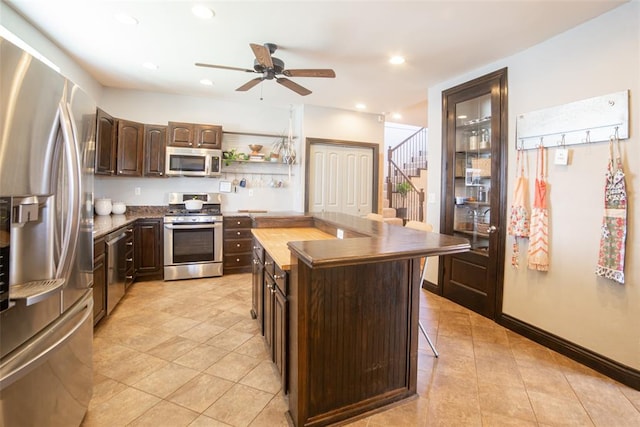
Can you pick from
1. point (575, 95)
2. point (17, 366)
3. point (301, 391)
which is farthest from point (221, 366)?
point (575, 95)

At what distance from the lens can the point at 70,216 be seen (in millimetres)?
1292

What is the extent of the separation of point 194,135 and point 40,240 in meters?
3.63

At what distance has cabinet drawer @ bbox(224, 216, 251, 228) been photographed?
4.47 meters

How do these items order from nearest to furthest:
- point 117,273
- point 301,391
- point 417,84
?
point 301,391
point 117,273
point 417,84

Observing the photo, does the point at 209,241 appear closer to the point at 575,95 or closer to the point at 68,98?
the point at 68,98

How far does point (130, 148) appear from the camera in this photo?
417 cm

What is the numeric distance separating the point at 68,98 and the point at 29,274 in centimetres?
74

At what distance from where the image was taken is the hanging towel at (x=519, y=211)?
2.80 meters

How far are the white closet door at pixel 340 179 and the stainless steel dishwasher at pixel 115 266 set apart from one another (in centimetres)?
276

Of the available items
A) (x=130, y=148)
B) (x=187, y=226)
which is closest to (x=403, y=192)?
(x=187, y=226)

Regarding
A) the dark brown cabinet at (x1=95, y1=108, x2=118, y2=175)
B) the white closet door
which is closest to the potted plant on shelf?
the white closet door

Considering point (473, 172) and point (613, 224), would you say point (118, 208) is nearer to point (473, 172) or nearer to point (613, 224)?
point (473, 172)

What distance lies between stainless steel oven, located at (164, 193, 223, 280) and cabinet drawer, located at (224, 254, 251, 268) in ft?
0.40

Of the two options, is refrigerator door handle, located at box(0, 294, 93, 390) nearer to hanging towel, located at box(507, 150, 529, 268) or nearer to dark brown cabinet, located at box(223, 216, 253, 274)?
dark brown cabinet, located at box(223, 216, 253, 274)
